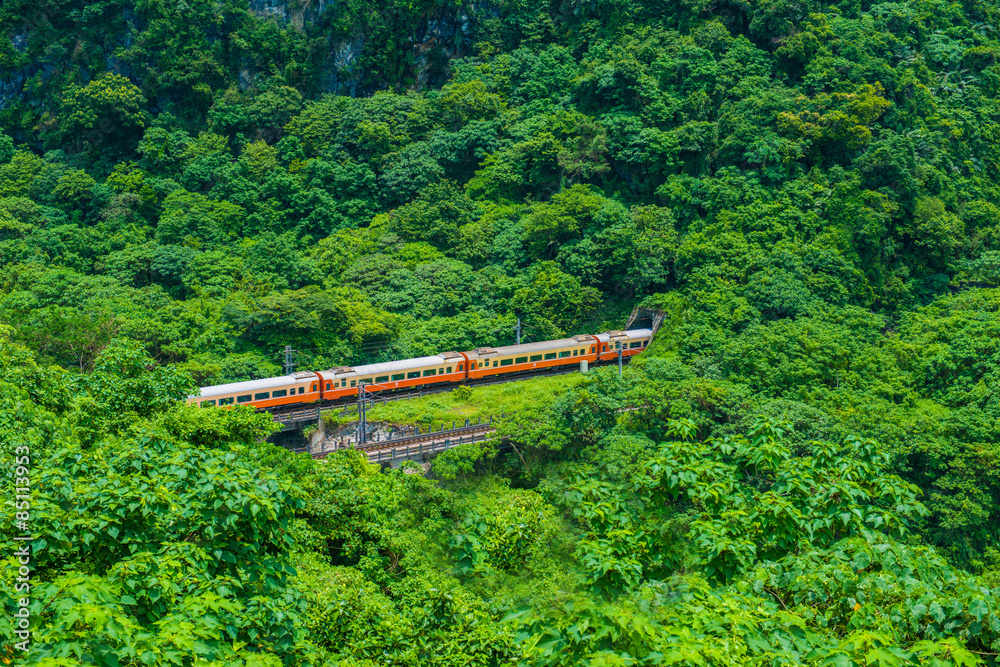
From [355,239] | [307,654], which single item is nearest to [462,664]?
[307,654]

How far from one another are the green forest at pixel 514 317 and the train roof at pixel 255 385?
95.5 inches

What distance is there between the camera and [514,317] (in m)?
34.0

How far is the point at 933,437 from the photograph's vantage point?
76.5 ft

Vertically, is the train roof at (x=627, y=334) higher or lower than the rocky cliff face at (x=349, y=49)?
lower

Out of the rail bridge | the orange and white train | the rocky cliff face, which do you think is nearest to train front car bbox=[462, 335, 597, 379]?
the orange and white train

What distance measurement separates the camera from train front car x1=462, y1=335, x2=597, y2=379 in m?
30.6

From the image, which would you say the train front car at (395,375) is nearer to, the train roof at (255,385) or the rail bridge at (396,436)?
the rail bridge at (396,436)

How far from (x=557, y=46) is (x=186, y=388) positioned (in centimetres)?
3531

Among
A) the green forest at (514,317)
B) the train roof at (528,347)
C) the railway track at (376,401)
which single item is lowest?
the railway track at (376,401)

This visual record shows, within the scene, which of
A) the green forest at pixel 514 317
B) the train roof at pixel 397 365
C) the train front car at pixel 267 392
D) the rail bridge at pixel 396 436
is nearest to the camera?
the green forest at pixel 514 317

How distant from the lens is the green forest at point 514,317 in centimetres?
812
